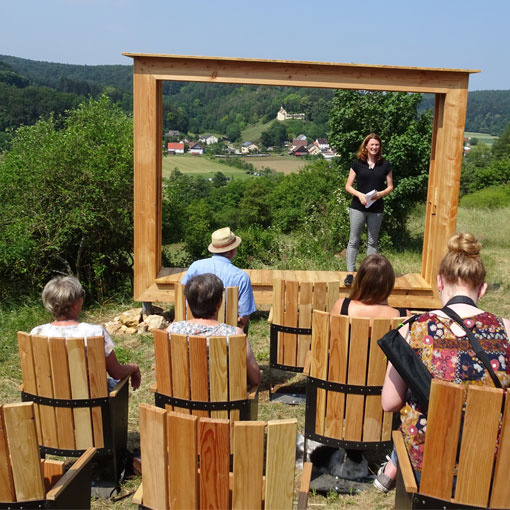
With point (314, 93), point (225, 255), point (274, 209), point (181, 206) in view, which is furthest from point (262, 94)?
point (225, 255)

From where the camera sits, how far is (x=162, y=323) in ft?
21.2

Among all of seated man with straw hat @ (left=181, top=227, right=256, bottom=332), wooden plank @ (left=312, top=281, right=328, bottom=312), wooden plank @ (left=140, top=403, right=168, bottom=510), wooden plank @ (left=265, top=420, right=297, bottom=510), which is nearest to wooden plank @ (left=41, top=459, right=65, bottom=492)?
wooden plank @ (left=140, top=403, right=168, bottom=510)

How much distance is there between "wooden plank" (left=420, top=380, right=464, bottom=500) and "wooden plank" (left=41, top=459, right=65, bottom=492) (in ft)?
4.68

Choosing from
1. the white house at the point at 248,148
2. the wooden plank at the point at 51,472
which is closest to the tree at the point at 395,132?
the wooden plank at the point at 51,472

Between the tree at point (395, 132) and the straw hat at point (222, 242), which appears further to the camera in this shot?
the tree at point (395, 132)

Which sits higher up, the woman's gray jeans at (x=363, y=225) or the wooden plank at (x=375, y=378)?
the woman's gray jeans at (x=363, y=225)

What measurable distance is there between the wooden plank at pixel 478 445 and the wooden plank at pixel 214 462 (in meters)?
0.82

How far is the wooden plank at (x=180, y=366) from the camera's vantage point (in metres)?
2.87

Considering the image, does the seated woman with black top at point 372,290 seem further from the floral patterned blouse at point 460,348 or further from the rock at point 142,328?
the rock at point 142,328

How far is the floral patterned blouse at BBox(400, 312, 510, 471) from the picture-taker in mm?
2295

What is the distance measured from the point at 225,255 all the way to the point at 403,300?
9.89 feet

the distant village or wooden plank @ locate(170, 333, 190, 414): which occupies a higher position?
the distant village

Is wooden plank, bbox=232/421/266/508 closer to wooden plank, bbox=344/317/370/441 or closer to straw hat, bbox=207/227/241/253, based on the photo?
wooden plank, bbox=344/317/370/441

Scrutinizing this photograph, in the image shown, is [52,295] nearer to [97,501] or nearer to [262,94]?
[97,501]
